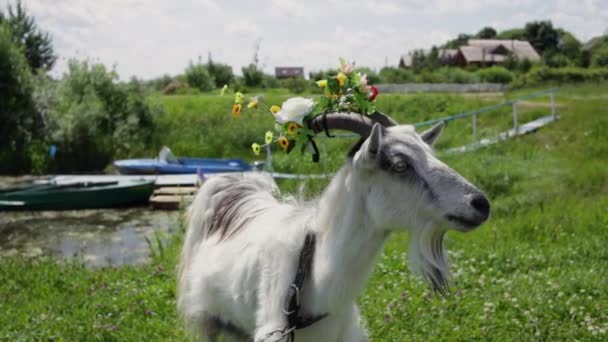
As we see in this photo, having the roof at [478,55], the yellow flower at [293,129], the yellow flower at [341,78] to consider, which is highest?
the roof at [478,55]

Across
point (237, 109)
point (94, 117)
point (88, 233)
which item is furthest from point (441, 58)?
point (237, 109)

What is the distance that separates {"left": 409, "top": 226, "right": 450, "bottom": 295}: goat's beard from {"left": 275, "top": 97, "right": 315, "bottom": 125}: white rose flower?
898mm

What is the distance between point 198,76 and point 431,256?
34.4 m

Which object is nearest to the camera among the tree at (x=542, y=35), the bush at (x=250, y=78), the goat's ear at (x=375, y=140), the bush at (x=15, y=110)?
the goat's ear at (x=375, y=140)

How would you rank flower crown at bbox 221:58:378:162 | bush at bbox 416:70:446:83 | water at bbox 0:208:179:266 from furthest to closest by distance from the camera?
bush at bbox 416:70:446:83 → water at bbox 0:208:179:266 → flower crown at bbox 221:58:378:162

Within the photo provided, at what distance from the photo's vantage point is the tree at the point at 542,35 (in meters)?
67.9

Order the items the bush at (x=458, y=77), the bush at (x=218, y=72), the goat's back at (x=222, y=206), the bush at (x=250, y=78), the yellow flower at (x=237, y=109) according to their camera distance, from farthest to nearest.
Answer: the bush at (x=458, y=77) → the bush at (x=218, y=72) → the bush at (x=250, y=78) → the goat's back at (x=222, y=206) → the yellow flower at (x=237, y=109)

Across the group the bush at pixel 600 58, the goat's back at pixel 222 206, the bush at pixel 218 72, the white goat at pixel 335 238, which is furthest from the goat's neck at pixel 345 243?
the bush at pixel 600 58

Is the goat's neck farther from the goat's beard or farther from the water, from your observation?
the water

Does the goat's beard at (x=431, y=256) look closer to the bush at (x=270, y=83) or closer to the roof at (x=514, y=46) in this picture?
the bush at (x=270, y=83)

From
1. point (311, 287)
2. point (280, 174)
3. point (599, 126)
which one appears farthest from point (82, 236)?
point (599, 126)

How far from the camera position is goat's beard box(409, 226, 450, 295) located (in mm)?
2766

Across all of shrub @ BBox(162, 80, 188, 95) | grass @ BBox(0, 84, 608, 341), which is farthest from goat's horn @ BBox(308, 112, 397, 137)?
shrub @ BBox(162, 80, 188, 95)

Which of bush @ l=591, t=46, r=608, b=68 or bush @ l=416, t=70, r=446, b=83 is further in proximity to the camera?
bush @ l=591, t=46, r=608, b=68
